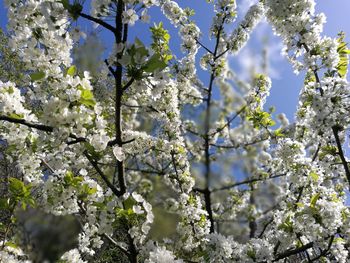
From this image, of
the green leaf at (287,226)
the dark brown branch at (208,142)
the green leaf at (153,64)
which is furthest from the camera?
the dark brown branch at (208,142)

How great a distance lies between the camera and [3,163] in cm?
1330

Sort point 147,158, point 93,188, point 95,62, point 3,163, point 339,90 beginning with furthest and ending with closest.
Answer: point 3,163
point 147,158
point 339,90
point 93,188
point 95,62

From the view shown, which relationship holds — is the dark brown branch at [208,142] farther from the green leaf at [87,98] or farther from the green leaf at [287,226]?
the green leaf at [87,98]

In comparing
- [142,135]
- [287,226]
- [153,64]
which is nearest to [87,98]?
[153,64]

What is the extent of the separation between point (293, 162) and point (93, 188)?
2697 mm

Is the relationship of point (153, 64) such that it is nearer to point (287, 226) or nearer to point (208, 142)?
point (287, 226)

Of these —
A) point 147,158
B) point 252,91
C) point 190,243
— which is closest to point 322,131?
point 190,243

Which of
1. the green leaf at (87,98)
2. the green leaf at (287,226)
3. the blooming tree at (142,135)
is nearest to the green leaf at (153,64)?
the blooming tree at (142,135)

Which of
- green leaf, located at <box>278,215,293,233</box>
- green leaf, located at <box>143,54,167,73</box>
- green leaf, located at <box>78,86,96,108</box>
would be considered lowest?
green leaf, located at <box>278,215,293,233</box>

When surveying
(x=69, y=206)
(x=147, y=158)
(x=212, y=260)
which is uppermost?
(x=147, y=158)

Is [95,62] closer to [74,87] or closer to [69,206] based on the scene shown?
[74,87]

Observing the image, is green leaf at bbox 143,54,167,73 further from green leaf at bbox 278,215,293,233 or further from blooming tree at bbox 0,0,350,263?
green leaf at bbox 278,215,293,233

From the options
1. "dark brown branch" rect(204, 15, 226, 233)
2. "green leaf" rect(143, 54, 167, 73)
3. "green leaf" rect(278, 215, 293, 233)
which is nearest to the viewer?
"green leaf" rect(143, 54, 167, 73)

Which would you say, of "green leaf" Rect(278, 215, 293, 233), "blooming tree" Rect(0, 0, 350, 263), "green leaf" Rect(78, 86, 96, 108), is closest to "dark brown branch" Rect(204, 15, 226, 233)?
"blooming tree" Rect(0, 0, 350, 263)
